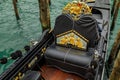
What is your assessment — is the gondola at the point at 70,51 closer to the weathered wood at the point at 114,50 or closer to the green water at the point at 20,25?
the weathered wood at the point at 114,50

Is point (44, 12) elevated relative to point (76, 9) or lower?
lower

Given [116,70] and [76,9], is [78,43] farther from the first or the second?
[116,70]

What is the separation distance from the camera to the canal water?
7698mm

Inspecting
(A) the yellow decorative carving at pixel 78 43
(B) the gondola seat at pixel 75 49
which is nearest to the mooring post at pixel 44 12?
(B) the gondola seat at pixel 75 49

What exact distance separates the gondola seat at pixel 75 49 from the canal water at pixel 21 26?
95.9 inches

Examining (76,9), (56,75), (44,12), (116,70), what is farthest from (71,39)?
(44,12)

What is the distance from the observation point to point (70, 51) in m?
4.66

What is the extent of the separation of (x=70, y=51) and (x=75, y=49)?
15 cm

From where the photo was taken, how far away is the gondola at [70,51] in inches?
172

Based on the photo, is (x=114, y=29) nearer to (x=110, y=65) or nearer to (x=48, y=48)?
(x=110, y=65)

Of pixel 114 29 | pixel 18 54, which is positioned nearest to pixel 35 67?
pixel 18 54

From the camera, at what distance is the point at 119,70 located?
310cm

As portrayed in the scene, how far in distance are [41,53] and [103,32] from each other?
6.99 ft

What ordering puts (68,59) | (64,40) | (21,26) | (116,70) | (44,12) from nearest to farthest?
(116,70) < (68,59) < (64,40) < (44,12) < (21,26)
